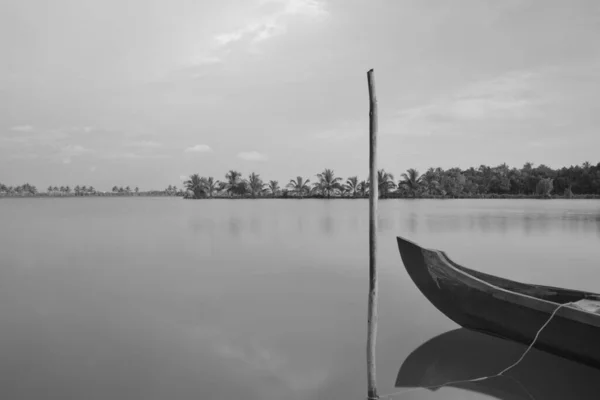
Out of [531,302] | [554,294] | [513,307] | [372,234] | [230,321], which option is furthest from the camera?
[230,321]

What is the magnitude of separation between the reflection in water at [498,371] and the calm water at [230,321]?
0.02 m

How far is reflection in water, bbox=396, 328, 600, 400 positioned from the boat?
234 mm

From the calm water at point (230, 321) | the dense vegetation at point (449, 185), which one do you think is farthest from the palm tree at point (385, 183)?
the calm water at point (230, 321)

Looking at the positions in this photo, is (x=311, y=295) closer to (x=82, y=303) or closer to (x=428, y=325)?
(x=428, y=325)

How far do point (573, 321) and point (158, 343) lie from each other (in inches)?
175

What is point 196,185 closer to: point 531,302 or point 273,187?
point 273,187

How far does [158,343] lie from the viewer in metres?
5.01

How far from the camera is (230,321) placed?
591cm

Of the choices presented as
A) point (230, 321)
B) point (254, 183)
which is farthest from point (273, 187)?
point (230, 321)

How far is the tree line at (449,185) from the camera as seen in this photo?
50.7 metres

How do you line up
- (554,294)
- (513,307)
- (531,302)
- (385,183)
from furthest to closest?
(385,183)
(554,294)
(513,307)
(531,302)

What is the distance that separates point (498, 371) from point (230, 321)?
139 inches

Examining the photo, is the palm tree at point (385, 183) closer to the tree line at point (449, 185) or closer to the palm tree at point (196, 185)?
the tree line at point (449, 185)

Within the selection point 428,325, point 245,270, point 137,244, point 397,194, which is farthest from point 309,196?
point 428,325
